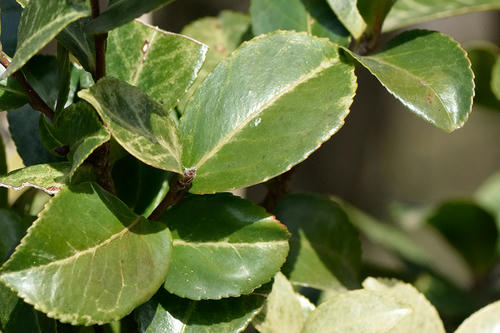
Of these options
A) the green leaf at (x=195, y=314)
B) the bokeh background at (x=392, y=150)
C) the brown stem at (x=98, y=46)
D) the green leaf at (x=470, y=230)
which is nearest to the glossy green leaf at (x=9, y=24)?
the brown stem at (x=98, y=46)

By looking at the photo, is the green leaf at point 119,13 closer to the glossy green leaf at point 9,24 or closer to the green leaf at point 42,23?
the green leaf at point 42,23

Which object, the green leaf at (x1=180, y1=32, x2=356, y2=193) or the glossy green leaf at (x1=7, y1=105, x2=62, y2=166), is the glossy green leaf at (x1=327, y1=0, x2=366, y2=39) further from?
the glossy green leaf at (x1=7, y1=105, x2=62, y2=166)

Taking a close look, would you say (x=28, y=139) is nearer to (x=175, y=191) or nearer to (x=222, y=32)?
(x=175, y=191)

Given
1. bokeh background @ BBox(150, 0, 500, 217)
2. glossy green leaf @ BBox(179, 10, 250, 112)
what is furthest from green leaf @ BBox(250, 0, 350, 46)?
bokeh background @ BBox(150, 0, 500, 217)

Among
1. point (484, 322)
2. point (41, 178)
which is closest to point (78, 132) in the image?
point (41, 178)

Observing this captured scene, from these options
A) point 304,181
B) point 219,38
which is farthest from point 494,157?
point 219,38
